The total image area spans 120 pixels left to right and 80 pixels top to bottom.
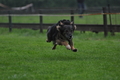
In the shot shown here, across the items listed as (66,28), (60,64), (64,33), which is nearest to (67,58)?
(64,33)

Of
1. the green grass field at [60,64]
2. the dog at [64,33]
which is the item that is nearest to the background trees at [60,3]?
the green grass field at [60,64]

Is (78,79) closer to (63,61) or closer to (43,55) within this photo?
(63,61)

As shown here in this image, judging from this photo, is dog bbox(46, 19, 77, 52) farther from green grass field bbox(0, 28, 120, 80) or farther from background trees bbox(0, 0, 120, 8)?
background trees bbox(0, 0, 120, 8)

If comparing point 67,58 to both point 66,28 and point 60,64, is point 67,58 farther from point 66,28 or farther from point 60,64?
point 60,64

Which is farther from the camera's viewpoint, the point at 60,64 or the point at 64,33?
the point at 64,33

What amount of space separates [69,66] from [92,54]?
2696mm

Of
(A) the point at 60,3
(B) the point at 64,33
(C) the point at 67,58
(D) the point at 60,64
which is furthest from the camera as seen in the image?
(A) the point at 60,3

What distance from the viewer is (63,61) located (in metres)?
9.79

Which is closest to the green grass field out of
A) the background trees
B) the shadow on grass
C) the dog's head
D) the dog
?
the shadow on grass

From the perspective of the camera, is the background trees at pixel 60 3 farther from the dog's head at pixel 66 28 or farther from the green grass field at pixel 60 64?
the dog's head at pixel 66 28

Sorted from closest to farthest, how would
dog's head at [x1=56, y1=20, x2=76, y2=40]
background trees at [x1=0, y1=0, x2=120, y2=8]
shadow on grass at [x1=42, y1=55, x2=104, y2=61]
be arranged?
1. shadow on grass at [x1=42, y1=55, x2=104, y2=61]
2. dog's head at [x1=56, y1=20, x2=76, y2=40]
3. background trees at [x1=0, y1=0, x2=120, y2=8]

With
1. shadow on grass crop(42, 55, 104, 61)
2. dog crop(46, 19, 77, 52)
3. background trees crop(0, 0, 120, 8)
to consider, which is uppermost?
background trees crop(0, 0, 120, 8)

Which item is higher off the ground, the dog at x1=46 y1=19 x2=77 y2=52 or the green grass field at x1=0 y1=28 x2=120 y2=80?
the dog at x1=46 y1=19 x2=77 y2=52

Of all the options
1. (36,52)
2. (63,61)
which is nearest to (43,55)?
(36,52)
